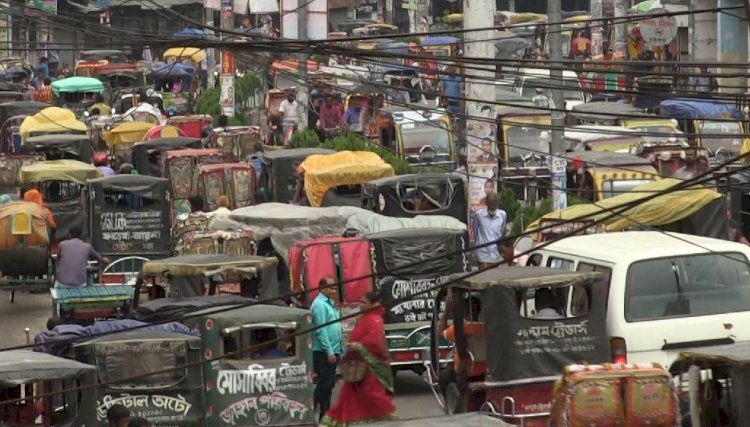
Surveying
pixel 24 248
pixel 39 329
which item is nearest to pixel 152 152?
pixel 24 248

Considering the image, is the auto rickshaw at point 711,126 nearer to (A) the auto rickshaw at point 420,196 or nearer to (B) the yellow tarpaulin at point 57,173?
(A) the auto rickshaw at point 420,196

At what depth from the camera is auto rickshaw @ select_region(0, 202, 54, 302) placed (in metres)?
24.0

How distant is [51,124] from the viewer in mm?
36781

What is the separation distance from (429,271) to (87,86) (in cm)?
3343

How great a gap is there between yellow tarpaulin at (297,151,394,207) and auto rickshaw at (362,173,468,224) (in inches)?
74.6

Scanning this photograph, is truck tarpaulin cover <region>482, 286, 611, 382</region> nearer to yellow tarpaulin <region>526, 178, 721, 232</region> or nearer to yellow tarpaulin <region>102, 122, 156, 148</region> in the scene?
yellow tarpaulin <region>526, 178, 721, 232</region>

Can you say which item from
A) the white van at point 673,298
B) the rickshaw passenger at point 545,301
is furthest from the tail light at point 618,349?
the rickshaw passenger at point 545,301

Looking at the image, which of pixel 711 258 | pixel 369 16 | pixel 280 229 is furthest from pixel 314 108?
pixel 369 16

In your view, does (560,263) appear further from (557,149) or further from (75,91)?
(75,91)

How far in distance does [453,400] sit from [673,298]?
2.03m

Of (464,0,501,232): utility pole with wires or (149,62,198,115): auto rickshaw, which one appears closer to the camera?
(464,0,501,232): utility pole with wires

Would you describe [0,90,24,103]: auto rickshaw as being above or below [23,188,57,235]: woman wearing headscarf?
above

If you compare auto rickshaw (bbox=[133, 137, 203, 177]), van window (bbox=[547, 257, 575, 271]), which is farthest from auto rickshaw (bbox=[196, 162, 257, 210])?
van window (bbox=[547, 257, 575, 271])

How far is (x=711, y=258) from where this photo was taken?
48.6 feet
